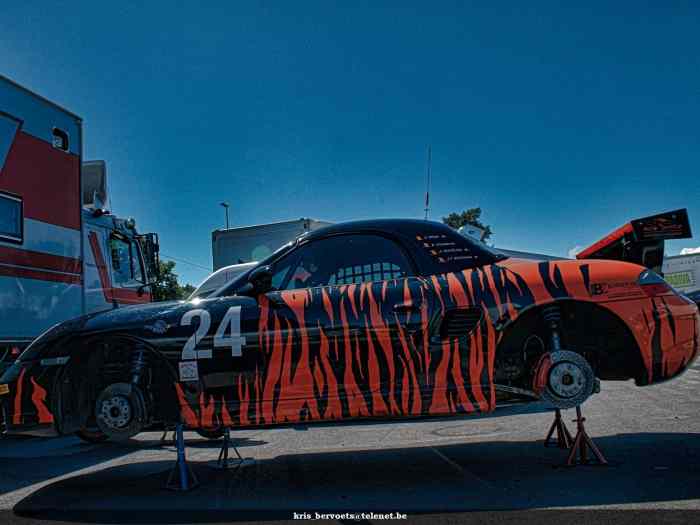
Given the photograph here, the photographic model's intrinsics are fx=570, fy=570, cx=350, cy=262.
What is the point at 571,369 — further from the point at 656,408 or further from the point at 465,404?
the point at 656,408

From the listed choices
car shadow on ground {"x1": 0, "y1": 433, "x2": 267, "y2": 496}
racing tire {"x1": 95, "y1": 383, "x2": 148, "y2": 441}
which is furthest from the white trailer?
racing tire {"x1": 95, "y1": 383, "x2": 148, "y2": 441}

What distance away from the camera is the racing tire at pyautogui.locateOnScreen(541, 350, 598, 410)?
146 inches

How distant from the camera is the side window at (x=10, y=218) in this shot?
577 cm

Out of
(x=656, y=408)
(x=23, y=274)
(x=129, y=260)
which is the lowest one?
(x=656, y=408)

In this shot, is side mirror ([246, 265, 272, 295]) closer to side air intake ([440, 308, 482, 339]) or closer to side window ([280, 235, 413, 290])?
side window ([280, 235, 413, 290])

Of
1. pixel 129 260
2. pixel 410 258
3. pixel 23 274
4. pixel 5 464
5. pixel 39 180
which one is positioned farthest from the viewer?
pixel 129 260

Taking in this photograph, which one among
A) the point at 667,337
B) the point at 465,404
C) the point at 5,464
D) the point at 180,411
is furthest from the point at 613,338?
the point at 5,464

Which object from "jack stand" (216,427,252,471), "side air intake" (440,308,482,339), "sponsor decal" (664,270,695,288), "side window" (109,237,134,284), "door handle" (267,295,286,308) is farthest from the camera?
"sponsor decal" (664,270,695,288)

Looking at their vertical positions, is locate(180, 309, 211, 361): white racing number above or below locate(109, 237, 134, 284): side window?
below

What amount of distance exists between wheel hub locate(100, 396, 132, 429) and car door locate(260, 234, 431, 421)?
97 cm

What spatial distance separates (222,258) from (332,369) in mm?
8231

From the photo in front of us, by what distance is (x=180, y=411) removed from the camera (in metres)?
3.95

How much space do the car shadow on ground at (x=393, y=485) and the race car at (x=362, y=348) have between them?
1.62 feet

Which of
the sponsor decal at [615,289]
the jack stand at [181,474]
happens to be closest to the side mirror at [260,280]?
the jack stand at [181,474]
